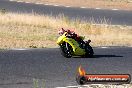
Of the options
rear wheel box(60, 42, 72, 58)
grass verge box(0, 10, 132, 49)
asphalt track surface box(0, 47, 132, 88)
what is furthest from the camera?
grass verge box(0, 10, 132, 49)

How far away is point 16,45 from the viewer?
19.1 metres

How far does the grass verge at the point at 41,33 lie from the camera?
67.6 feet

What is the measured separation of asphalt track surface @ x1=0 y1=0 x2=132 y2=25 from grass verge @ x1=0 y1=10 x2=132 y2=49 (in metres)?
3.56

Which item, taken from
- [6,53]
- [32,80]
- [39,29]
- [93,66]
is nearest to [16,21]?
[39,29]

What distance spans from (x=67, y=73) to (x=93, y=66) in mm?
1527

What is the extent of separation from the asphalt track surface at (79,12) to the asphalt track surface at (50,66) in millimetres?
16947

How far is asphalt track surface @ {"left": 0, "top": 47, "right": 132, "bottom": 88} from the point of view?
1277cm

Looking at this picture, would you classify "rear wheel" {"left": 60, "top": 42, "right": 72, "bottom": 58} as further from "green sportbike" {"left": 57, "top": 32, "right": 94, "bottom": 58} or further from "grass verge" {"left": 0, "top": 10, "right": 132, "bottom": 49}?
"grass verge" {"left": 0, "top": 10, "right": 132, "bottom": 49}

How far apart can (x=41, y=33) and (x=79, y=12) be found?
13.8m

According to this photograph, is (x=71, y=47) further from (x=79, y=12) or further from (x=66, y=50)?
(x=79, y=12)

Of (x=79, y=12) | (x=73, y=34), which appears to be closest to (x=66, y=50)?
(x=73, y=34)

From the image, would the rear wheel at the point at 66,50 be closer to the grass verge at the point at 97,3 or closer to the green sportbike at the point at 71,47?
the green sportbike at the point at 71,47

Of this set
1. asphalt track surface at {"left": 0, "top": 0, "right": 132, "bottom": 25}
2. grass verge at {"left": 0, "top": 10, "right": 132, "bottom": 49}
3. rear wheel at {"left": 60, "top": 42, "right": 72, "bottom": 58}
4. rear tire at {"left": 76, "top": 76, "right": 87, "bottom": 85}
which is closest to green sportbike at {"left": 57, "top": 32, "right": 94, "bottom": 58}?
rear wheel at {"left": 60, "top": 42, "right": 72, "bottom": 58}

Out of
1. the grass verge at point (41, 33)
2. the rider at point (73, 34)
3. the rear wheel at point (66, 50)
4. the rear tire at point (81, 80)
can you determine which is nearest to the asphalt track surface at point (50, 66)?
the rear wheel at point (66, 50)
